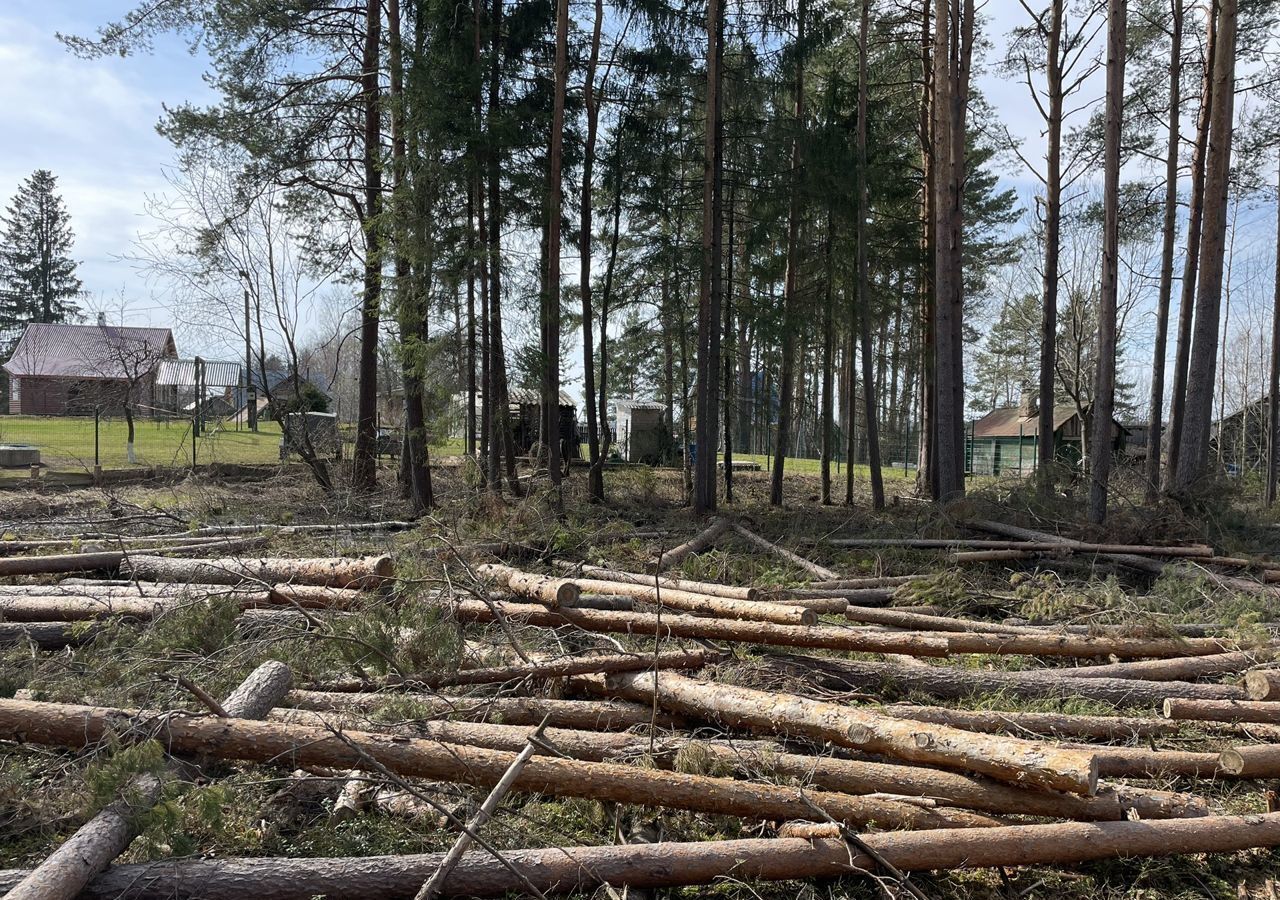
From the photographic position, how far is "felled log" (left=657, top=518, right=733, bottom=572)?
9.16 metres

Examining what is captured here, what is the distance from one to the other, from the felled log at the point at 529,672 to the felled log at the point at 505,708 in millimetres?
173

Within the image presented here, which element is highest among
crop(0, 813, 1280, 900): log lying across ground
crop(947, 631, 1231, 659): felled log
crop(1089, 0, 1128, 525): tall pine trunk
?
crop(1089, 0, 1128, 525): tall pine trunk

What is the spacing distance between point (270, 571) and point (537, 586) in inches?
102

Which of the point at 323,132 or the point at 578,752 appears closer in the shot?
the point at 578,752

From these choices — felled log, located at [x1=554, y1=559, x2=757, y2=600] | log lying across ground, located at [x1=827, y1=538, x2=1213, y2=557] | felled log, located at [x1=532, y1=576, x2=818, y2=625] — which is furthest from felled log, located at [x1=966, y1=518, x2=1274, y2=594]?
felled log, located at [x1=532, y1=576, x2=818, y2=625]

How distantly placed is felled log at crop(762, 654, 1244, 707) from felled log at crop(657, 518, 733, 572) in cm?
335

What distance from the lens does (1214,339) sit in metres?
13.7

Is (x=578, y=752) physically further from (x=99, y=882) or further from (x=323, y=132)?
(x=323, y=132)

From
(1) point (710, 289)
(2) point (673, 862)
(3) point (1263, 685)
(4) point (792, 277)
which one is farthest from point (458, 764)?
(4) point (792, 277)

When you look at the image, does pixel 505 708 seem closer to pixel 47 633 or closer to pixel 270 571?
pixel 270 571

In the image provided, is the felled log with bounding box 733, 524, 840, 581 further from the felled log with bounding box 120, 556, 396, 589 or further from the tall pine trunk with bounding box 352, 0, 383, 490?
the tall pine trunk with bounding box 352, 0, 383, 490

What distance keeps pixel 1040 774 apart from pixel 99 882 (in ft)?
11.8

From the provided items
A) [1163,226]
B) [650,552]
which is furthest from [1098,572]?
[1163,226]

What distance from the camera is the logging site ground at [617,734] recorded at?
307 centimetres
